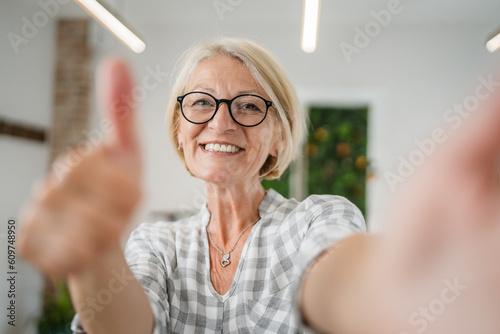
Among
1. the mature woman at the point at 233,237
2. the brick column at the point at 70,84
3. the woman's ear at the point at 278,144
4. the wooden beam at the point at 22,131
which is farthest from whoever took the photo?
the brick column at the point at 70,84

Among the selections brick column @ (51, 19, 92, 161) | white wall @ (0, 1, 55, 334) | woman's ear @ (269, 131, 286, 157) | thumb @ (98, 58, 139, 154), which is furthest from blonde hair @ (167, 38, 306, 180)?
brick column @ (51, 19, 92, 161)

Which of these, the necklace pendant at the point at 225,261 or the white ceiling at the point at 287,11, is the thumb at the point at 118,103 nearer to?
the necklace pendant at the point at 225,261

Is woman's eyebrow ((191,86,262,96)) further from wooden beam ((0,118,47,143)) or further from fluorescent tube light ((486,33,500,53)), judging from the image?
wooden beam ((0,118,47,143))

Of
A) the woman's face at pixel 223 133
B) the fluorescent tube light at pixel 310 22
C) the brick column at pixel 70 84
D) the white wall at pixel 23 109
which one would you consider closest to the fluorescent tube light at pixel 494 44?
the fluorescent tube light at pixel 310 22

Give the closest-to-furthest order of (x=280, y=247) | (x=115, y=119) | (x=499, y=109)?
(x=499, y=109) < (x=115, y=119) < (x=280, y=247)

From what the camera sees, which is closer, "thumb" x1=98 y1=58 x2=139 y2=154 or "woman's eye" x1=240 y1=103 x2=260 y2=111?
"thumb" x1=98 y1=58 x2=139 y2=154

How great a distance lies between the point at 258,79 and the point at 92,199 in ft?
1.12

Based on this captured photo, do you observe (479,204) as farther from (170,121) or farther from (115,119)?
(170,121)

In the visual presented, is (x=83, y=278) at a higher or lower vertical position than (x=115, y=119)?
lower

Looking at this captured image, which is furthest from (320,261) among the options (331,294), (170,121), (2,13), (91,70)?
(91,70)

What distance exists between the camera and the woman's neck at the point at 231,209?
0.62 metres

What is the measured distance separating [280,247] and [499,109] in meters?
0.40

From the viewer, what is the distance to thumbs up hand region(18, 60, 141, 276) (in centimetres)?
29

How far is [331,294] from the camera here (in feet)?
1.10
